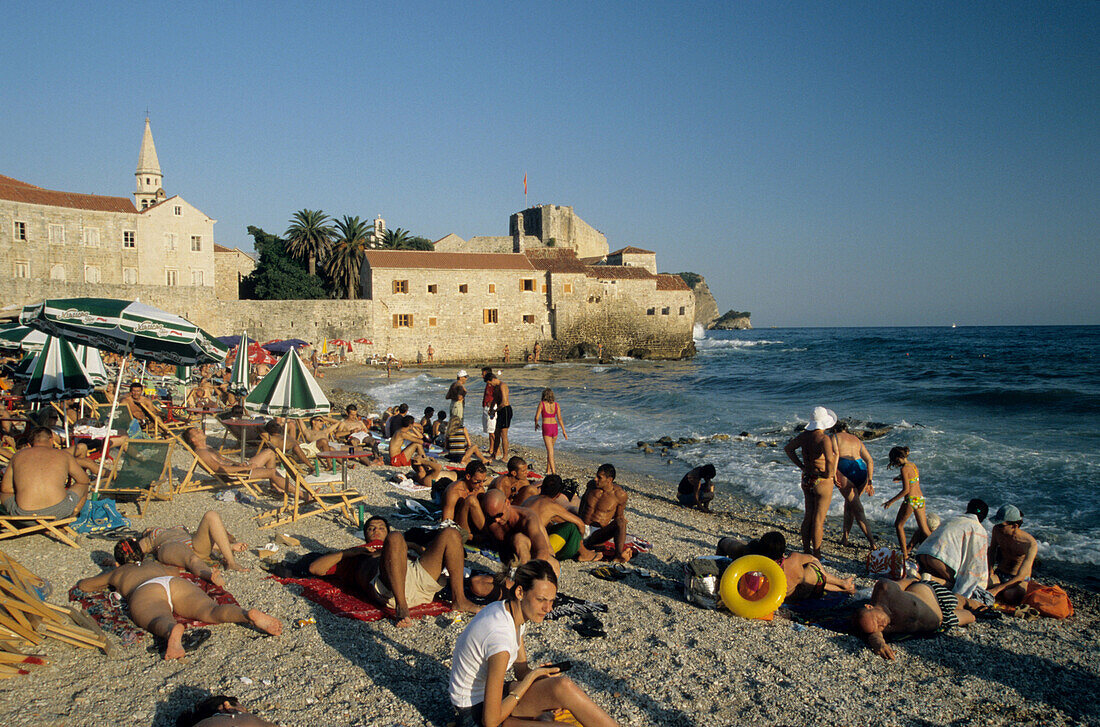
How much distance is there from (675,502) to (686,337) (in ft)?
128

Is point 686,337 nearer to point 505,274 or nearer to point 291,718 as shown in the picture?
point 505,274

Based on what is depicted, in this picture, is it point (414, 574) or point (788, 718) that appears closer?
point (788, 718)

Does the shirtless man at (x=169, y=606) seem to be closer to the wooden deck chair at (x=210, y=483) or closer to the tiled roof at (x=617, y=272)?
the wooden deck chair at (x=210, y=483)

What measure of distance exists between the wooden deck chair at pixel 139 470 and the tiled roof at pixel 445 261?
112 feet

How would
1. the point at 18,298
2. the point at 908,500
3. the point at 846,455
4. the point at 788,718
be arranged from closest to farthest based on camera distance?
1. the point at 788,718
2. the point at 908,500
3. the point at 846,455
4. the point at 18,298

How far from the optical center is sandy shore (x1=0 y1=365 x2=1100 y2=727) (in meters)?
3.67

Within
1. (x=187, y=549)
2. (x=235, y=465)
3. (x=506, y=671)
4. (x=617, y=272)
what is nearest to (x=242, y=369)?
(x=235, y=465)

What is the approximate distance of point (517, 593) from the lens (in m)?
3.22

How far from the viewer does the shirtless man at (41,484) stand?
5.86m

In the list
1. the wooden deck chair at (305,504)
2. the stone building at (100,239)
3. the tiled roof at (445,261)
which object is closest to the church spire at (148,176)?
the stone building at (100,239)

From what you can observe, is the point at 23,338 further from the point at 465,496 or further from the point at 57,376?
the point at 465,496

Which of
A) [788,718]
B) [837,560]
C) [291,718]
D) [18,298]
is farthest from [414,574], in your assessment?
[18,298]

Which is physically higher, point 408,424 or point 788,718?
point 408,424

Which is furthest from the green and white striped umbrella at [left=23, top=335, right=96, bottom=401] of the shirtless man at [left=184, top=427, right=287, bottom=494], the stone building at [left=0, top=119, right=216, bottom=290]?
the stone building at [left=0, top=119, right=216, bottom=290]
